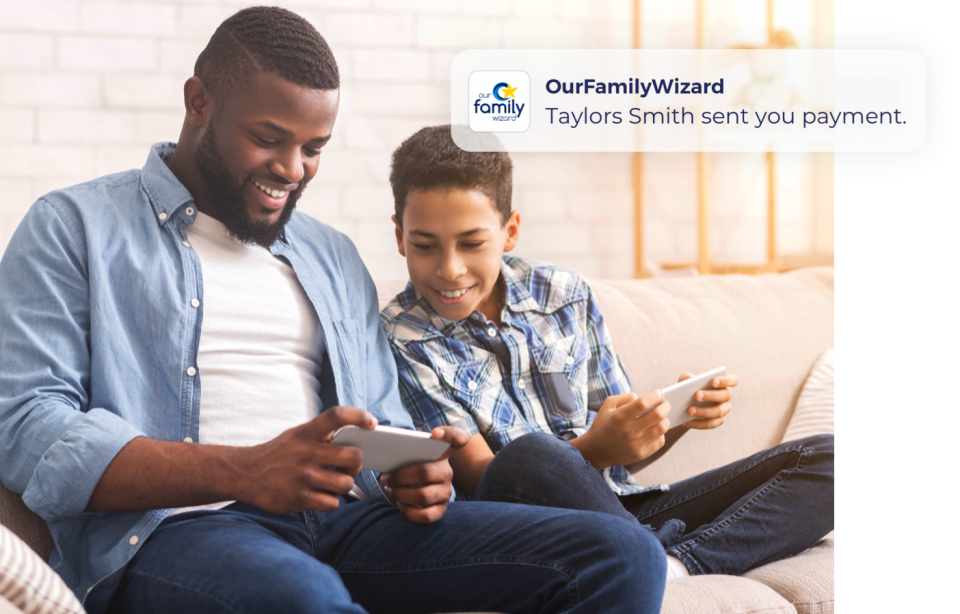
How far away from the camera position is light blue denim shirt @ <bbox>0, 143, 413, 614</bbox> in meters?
0.87

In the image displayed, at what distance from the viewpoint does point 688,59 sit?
91.8 inches

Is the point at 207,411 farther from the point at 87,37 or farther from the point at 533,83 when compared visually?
the point at 87,37

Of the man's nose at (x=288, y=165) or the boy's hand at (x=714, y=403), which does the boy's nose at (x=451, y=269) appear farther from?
the boy's hand at (x=714, y=403)

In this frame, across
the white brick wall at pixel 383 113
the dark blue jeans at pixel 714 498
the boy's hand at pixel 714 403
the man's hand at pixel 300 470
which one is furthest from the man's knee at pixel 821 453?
the white brick wall at pixel 383 113

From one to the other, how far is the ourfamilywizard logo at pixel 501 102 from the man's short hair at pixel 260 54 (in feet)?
1.88

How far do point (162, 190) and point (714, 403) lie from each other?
2.86 feet

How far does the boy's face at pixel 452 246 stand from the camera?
1.29 m

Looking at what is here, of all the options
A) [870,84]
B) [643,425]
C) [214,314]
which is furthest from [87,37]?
[870,84]

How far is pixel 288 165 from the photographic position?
116 centimetres

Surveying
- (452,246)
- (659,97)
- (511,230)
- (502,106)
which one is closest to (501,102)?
(502,106)

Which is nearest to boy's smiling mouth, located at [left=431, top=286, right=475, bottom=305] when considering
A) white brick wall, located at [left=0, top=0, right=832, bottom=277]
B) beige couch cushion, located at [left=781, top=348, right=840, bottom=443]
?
beige couch cushion, located at [left=781, top=348, right=840, bottom=443]

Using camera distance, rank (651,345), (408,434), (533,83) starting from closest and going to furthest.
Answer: (408,434)
(651,345)
(533,83)

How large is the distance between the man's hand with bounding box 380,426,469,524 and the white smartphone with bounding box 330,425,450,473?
0.04 feet

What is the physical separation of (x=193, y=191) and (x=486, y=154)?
487 mm
